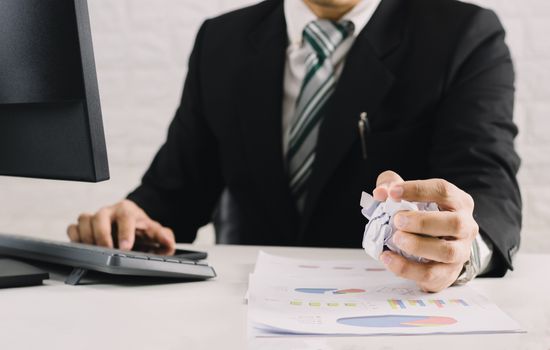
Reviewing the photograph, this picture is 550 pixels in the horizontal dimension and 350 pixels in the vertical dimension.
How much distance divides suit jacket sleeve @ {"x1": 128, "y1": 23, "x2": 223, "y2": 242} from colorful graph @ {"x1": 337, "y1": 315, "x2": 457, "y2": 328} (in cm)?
79

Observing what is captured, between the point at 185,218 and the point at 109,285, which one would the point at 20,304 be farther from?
the point at 185,218

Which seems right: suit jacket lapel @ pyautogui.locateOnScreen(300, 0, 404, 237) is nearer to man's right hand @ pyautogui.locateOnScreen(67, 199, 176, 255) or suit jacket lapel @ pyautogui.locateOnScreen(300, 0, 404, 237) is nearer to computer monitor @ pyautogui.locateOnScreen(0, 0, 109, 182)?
man's right hand @ pyautogui.locateOnScreen(67, 199, 176, 255)

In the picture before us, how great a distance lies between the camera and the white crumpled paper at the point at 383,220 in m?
0.74

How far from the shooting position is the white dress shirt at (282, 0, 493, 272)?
1395mm

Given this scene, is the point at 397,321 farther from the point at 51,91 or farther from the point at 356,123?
the point at 356,123

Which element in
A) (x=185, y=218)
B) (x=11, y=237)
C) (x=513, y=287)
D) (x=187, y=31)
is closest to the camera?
(x=513, y=287)

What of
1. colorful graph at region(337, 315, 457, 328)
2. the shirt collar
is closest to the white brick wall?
the shirt collar

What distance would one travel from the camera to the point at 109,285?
85 cm

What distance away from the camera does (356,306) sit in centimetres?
72

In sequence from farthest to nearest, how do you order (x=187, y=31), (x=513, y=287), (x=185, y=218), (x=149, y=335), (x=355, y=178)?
(x=187, y=31)
(x=185, y=218)
(x=355, y=178)
(x=513, y=287)
(x=149, y=335)

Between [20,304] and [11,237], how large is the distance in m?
0.27

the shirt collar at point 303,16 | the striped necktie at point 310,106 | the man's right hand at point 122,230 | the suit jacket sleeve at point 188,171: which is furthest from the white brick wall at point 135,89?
the man's right hand at point 122,230

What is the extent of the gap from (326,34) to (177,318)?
2.74 feet

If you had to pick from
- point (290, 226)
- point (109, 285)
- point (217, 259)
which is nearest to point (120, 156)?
point (290, 226)
